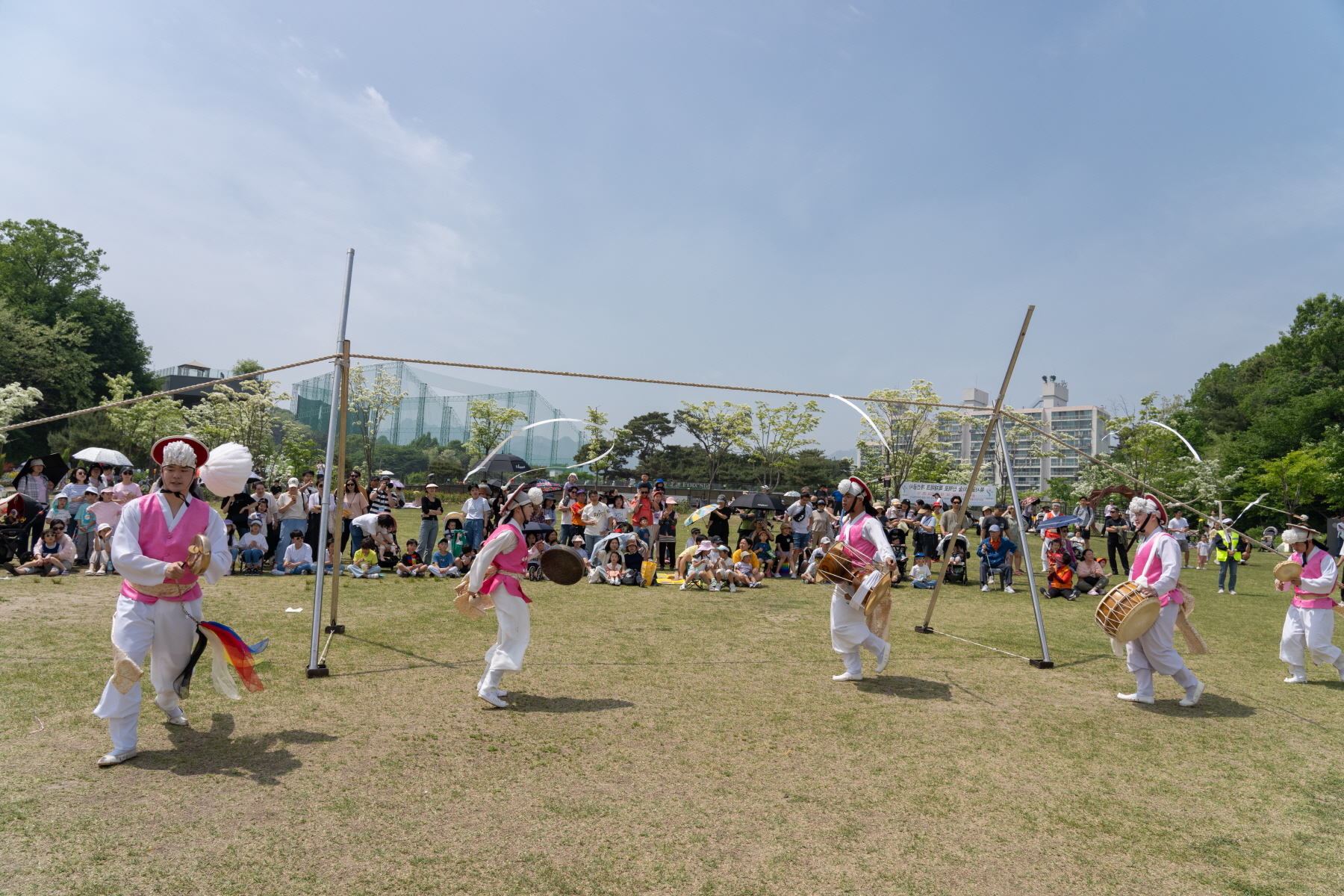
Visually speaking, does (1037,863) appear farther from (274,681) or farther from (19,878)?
(274,681)

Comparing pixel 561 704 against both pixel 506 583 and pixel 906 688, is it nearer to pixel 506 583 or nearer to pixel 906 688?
pixel 506 583

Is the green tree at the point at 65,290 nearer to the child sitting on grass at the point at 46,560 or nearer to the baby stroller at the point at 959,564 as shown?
the child sitting on grass at the point at 46,560

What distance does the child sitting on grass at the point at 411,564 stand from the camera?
46.0ft

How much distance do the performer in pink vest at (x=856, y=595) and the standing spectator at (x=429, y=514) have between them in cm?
962

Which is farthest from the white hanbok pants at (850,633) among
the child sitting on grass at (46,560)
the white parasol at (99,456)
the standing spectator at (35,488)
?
the white parasol at (99,456)

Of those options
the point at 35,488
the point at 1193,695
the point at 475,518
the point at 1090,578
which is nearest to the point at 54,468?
the point at 35,488

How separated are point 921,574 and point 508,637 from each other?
11.7 meters

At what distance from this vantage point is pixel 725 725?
6.04 meters

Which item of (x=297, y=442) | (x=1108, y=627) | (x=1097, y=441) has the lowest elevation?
(x=1108, y=627)

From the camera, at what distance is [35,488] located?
44.5 ft

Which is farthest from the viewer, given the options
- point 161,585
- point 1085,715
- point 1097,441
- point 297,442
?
point 1097,441

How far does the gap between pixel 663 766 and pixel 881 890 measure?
1827 mm

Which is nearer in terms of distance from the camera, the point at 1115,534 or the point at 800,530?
the point at 800,530

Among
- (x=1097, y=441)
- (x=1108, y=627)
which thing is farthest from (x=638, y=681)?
(x=1097, y=441)
